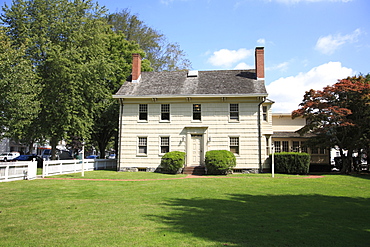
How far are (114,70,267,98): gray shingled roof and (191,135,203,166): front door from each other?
3404mm

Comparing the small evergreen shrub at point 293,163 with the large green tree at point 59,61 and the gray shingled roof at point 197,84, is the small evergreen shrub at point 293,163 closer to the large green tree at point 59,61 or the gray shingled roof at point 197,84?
the gray shingled roof at point 197,84

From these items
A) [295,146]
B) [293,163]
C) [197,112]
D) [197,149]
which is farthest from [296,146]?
[197,112]

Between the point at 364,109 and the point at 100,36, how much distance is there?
72.0 feet

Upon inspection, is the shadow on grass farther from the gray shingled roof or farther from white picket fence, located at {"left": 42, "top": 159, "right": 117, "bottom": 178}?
the gray shingled roof

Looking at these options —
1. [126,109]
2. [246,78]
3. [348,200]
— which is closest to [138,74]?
[126,109]

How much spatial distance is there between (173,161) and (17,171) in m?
9.70

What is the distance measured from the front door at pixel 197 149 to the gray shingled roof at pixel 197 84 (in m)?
3.40

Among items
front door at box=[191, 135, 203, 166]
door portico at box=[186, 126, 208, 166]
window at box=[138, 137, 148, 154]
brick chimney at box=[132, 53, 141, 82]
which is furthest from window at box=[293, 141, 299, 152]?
brick chimney at box=[132, 53, 141, 82]

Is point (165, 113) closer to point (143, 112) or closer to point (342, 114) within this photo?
point (143, 112)

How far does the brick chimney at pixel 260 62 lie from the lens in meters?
24.1

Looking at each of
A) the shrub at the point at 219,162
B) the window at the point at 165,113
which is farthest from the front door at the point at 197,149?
the window at the point at 165,113

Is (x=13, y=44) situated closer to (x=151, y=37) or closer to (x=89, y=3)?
(x=89, y=3)

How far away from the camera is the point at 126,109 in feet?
79.3

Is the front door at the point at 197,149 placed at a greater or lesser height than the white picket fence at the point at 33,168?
greater
